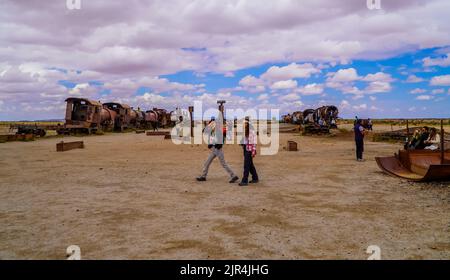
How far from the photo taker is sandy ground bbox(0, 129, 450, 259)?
4957 mm

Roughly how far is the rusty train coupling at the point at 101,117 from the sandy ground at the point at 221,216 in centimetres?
2751

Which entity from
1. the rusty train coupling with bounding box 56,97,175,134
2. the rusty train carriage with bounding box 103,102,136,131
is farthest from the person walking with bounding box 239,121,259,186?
the rusty train carriage with bounding box 103,102,136,131

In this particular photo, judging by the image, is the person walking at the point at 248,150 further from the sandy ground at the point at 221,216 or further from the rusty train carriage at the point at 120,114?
the rusty train carriage at the point at 120,114

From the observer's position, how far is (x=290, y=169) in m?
12.8

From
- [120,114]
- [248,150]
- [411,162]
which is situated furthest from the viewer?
[120,114]

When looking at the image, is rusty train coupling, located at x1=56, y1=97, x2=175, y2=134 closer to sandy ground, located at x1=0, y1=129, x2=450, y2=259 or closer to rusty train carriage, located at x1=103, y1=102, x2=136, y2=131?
rusty train carriage, located at x1=103, y1=102, x2=136, y2=131

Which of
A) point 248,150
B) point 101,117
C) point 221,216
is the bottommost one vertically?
point 221,216

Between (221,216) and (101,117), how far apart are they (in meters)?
37.5

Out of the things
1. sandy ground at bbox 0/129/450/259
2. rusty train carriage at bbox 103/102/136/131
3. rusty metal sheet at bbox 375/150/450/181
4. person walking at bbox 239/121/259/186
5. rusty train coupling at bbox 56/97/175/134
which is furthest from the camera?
rusty train carriage at bbox 103/102/136/131

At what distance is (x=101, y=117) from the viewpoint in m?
41.3

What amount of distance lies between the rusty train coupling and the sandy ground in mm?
27510

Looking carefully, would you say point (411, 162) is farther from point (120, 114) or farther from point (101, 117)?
point (120, 114)

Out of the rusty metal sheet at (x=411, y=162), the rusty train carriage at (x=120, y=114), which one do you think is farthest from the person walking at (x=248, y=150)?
the rusty train carriage at (x=120, y=114)

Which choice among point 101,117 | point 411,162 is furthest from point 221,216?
point 101,117
